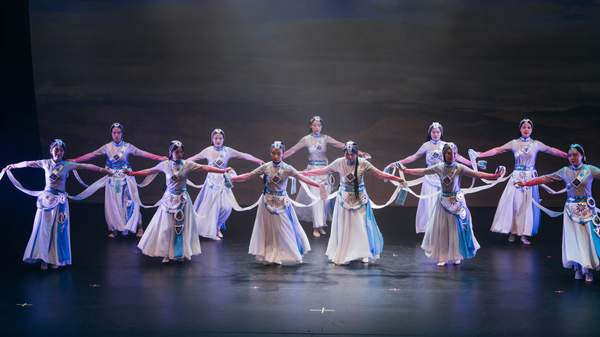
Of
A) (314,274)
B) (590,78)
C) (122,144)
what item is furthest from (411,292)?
(590,78)

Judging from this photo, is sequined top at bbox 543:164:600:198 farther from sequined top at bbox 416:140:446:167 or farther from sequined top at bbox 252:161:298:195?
sequined top at bbox 252:161:298:195

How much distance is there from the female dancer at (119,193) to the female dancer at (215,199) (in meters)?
0.84

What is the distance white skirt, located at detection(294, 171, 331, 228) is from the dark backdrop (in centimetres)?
220

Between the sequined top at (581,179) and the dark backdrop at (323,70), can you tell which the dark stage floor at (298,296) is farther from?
the dark backdrop at (323,70)

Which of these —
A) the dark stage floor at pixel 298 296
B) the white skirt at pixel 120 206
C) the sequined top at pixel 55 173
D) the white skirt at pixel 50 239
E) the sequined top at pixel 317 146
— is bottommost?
the dark stage floor at pixel 298 296

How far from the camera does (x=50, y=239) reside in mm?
7191

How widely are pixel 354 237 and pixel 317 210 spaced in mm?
1947

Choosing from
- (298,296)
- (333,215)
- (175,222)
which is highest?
(333,215)

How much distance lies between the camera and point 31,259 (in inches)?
284

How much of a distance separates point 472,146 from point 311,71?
3.11 meters

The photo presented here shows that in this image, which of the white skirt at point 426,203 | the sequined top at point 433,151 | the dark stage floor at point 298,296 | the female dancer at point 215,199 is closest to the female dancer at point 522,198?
the dark stage floor at point 298,296

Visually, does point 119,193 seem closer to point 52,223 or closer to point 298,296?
point 52,223

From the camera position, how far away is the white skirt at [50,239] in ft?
23.4

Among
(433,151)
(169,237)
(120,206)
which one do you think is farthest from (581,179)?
(120,206)
